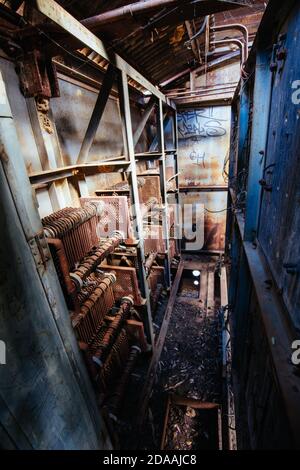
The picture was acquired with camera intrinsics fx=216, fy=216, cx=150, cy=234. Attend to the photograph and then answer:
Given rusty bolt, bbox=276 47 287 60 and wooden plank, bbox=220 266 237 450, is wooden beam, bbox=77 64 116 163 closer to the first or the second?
rusty bolt, bbox=276 47 287 60

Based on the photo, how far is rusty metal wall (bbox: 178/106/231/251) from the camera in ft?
18.6

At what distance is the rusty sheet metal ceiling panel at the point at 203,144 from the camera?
562cm

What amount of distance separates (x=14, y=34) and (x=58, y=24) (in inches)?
23.3

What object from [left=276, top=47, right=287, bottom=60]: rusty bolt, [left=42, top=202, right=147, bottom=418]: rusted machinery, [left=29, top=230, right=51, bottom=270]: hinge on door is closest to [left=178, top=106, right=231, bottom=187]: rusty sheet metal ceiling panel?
[left=42, top=202, right=147, bottom=418]: rusted machinery

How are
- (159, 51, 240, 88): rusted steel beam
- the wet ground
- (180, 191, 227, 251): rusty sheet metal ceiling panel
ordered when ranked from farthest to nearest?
(180, 191, 227, 251): rusty sheet metal ceiling panel, (159, 51, 240, 88): rusted steel beam, the wet ground

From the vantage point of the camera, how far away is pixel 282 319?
1.21m

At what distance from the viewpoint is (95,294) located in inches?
94.2

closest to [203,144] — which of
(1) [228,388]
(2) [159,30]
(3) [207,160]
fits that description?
(3) [207,160]

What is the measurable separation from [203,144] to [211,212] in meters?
1.92

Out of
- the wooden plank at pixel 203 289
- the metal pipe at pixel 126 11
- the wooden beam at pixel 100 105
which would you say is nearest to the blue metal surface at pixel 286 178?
the metal pipe at pixel 126 11

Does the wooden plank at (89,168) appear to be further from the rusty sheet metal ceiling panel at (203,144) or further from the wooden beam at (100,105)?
the rusty sheet metal ceiling panel at (203,144)

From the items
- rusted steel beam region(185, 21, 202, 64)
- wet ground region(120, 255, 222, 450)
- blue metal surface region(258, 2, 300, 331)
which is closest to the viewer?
blue metal surface region(258, 2, 300, 331)

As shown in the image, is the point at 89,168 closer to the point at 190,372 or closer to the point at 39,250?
the point at 39,250

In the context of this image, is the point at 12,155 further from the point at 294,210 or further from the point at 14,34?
the point at 14,34
